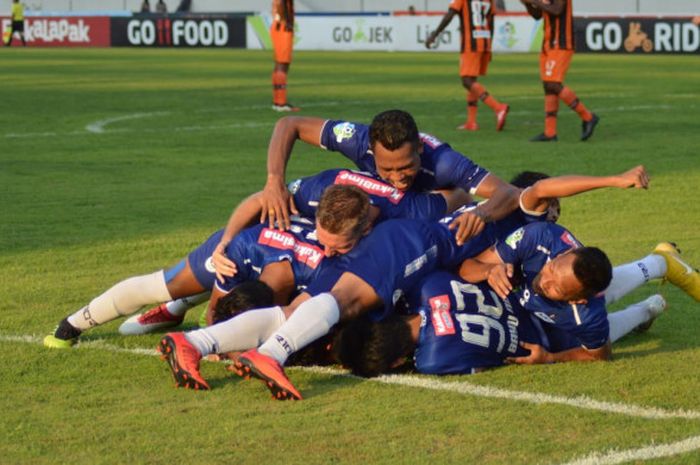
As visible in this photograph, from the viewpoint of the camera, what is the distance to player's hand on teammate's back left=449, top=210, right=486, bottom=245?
7004 mm

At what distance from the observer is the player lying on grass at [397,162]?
7.12 metres

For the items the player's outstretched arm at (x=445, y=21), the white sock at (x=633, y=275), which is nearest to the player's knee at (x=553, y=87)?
the player's outstretched arm at (x=445, y=21)

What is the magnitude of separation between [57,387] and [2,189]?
686 cm

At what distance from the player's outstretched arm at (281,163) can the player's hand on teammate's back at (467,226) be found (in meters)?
0.83

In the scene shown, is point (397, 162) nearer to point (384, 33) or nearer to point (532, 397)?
point (532, 397)

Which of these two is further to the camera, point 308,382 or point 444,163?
point 444,163

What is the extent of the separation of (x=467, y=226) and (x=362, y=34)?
40.5m

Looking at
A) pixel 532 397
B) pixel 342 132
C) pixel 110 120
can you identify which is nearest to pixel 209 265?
pixel 342 132

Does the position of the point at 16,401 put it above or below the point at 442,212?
below

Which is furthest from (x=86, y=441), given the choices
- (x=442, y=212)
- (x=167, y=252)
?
(x=167, y=252)

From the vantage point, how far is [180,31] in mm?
50000

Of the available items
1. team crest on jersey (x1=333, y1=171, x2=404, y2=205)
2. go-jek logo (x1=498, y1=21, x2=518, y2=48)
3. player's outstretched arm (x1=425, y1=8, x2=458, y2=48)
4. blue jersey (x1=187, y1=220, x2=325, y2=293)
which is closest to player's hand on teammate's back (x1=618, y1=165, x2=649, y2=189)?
team crest on jersey (x1=333, y1=171, x2=404, y2=205)

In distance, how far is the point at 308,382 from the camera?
658 centimetres

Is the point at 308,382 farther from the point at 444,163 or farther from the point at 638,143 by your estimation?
the point at 638,143
